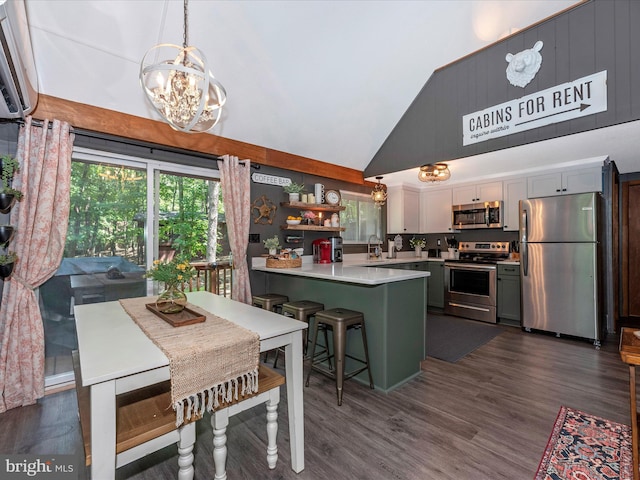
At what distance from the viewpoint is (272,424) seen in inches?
64.9

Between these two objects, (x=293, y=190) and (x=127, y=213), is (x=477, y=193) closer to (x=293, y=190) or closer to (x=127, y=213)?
(x=293, y=190)

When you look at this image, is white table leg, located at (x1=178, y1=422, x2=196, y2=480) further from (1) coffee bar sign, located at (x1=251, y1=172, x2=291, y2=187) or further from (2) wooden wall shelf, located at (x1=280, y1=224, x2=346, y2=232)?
(1) coffee bar sign, located at (x1=251, y1=172, x2=291, y2=187)

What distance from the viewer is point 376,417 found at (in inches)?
85.7

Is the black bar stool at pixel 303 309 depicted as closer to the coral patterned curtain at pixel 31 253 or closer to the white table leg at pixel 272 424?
the white table leg at pixel 272 424

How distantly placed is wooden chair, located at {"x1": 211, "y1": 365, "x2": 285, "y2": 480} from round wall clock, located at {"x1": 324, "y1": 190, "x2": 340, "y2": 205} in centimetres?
→ 323

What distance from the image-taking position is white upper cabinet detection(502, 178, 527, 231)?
4609mm

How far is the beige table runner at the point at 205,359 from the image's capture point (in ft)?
3.92

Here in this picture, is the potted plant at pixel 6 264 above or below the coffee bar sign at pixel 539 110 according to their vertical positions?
below

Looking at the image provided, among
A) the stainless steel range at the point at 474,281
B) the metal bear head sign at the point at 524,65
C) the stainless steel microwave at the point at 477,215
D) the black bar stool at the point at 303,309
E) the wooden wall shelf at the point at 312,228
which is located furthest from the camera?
→ the stainless steel microwave at the point at 477,215

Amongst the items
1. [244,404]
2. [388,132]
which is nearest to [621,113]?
[388,132]

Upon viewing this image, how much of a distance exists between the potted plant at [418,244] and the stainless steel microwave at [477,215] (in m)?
0.78

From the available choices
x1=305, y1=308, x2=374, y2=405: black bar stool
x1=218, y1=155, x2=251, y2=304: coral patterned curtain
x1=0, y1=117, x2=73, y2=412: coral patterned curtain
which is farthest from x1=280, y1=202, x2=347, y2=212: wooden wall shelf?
x1=0, y1=117, x2=73, y2=412: coral patterned curtain

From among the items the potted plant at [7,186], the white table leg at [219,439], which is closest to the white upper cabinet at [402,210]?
the white table leg at [219,439]

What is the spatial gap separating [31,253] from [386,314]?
2.89m
